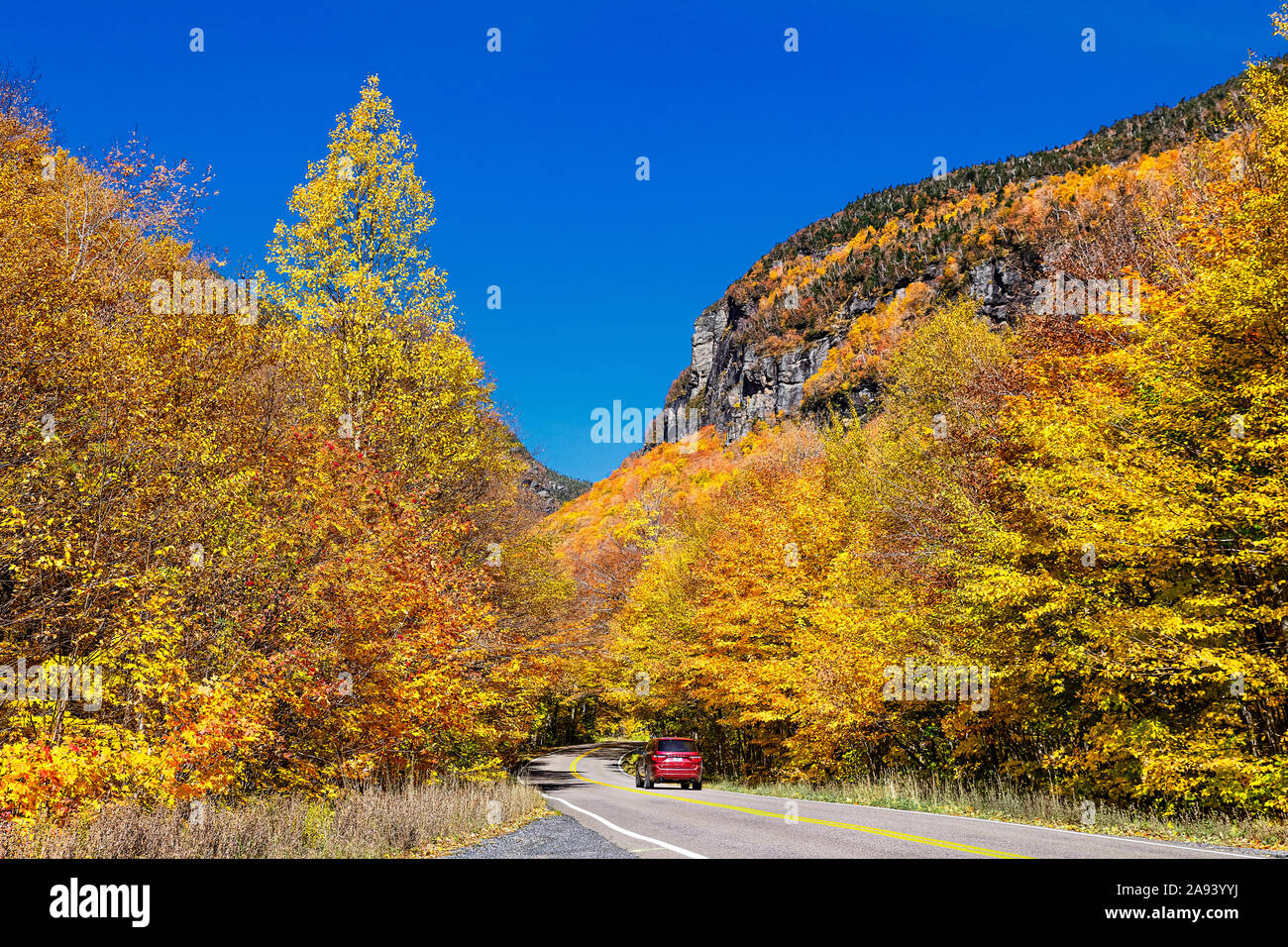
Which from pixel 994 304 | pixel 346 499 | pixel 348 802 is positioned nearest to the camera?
pixel 348 802

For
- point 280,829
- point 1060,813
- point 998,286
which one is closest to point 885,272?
point 998,286

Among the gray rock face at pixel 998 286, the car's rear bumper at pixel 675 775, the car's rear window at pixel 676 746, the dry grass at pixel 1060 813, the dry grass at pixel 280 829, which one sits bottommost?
the car's rear bumper at pixel 675 775

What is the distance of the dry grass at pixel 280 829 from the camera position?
7406mm

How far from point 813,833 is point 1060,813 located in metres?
5.33

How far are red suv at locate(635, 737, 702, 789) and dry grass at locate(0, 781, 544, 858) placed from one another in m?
11.9

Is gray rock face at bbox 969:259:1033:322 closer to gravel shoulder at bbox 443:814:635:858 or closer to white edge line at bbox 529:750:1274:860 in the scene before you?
white edge line at bbox 529:750:1274:860

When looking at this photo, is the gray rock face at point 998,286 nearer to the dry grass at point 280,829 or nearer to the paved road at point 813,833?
the paved road at point 813,833

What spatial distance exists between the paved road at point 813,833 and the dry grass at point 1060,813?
0.84 m

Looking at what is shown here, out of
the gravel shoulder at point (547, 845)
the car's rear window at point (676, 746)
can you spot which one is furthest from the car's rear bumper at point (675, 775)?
the gravel shoulder at point (547, 845)

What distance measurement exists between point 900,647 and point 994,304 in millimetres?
102974

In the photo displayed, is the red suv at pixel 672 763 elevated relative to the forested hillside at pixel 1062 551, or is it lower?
lower
